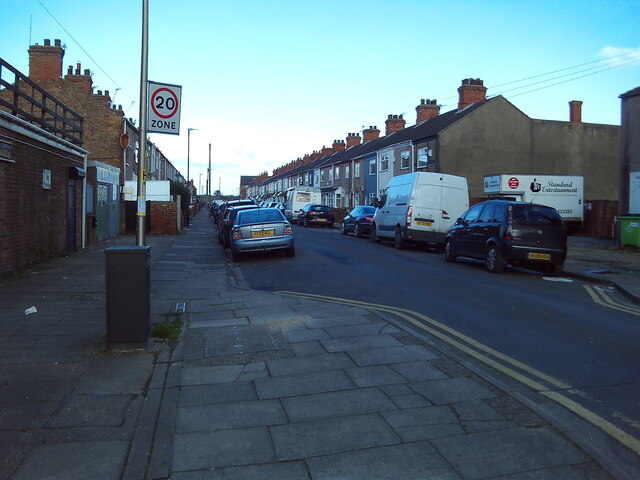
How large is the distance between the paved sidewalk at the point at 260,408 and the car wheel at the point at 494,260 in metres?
6.10

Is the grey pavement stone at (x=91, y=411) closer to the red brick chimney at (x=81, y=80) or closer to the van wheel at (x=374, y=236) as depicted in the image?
the van wheel at (x=374, y=236)

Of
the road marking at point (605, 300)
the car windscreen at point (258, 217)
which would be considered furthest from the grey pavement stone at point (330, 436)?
the car windscreen at point (258, 217)

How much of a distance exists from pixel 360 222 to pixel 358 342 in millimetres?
19081

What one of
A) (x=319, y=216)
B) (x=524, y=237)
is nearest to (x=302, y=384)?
(x=524, y=237)

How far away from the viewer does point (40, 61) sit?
1022 inches

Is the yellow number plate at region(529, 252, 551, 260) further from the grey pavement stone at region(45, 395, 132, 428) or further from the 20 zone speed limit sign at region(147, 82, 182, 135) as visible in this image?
the grey pavement stone at region(45, 395, 132, 428)

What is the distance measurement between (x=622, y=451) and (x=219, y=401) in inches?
116

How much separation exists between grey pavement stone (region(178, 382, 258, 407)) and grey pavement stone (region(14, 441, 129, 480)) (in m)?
0.86

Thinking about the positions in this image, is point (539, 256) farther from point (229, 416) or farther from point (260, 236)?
point (229, 416)

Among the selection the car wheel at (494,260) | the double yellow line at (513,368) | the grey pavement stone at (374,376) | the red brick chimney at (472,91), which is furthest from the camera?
the red brick chimney at (472,91)

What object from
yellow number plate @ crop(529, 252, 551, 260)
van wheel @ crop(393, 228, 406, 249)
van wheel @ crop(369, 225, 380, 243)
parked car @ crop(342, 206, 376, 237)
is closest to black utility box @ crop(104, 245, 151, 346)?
yellow number plate @ crop(529, 252, 551, 260)

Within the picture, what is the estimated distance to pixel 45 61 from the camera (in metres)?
26.0

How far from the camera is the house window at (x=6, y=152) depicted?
10.4m

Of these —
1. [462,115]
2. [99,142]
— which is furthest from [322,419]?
[462,115]
